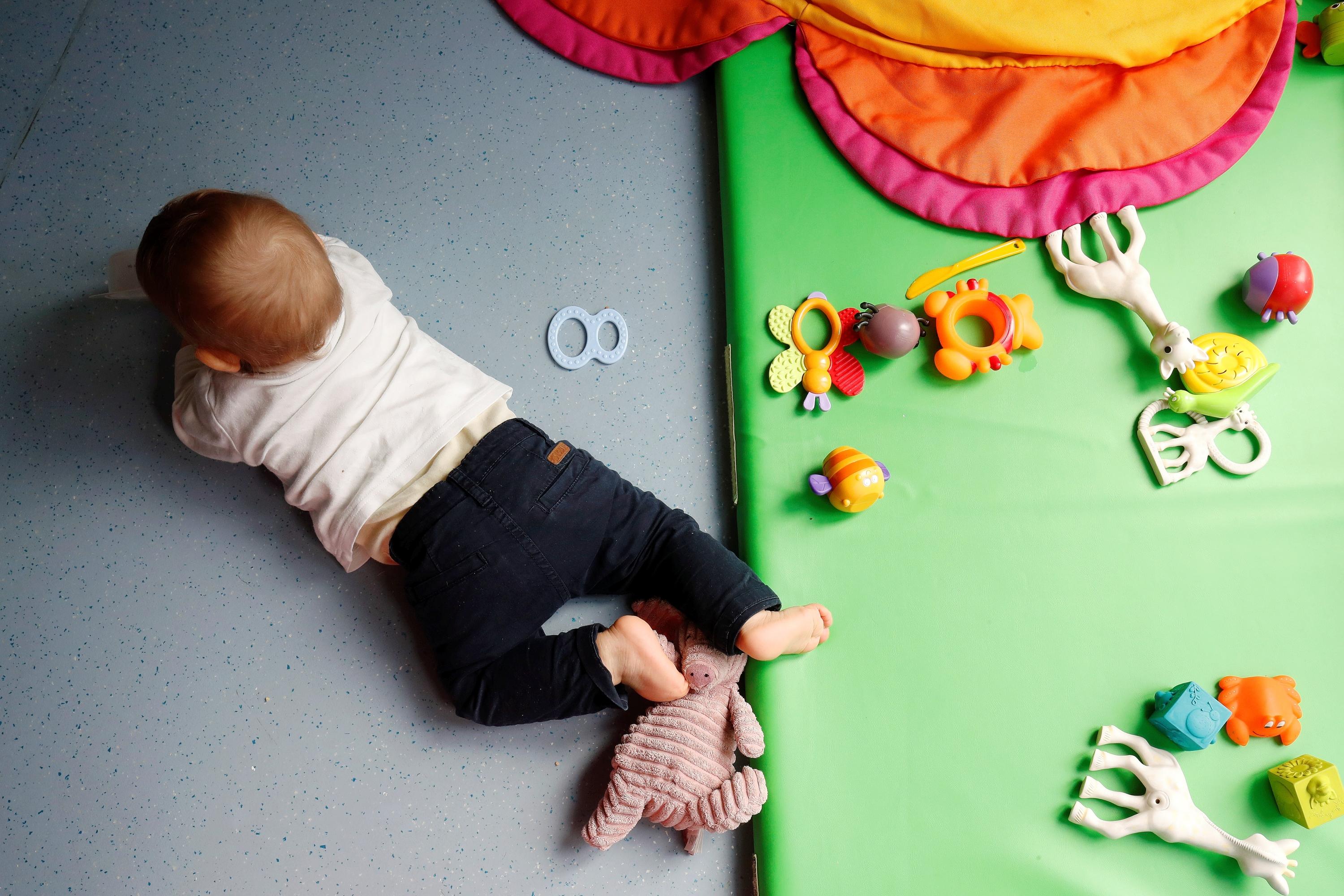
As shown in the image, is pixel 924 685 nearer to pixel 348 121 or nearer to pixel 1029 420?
pixel 1029 420

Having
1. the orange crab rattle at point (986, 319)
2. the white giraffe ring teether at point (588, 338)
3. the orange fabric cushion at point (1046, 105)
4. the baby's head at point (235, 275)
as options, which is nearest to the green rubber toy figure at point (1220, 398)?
the orange crab rattle at point (986, 319)

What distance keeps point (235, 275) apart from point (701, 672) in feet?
1.86

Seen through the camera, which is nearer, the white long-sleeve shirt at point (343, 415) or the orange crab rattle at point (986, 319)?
the white long-sleeve shirt at point (343, 415)

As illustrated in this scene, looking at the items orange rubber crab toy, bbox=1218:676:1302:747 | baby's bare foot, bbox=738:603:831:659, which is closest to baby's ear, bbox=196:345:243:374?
baby's bare foot, bbox=738:603:831:659

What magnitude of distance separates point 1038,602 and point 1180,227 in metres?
0.51

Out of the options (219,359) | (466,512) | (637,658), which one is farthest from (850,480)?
(219,359)

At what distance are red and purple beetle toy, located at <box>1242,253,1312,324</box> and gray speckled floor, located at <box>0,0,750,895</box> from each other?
65cm

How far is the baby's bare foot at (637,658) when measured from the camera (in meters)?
0.85

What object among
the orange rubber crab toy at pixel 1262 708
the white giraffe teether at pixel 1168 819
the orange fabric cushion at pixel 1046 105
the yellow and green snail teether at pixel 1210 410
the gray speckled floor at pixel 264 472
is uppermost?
the orange fabric cushion at pixel 1046 105

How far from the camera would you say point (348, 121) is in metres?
1.02

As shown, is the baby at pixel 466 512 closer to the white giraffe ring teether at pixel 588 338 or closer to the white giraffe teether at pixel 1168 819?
the white giraffe ring teether at pixel 588 338

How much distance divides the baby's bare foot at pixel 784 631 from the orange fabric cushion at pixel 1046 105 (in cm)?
56

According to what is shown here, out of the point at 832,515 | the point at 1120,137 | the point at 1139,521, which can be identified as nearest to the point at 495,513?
the point at 832,515

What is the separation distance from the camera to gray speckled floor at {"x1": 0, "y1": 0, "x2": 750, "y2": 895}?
2.85 ft
